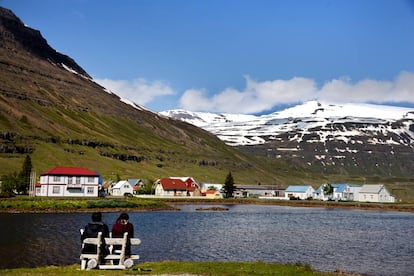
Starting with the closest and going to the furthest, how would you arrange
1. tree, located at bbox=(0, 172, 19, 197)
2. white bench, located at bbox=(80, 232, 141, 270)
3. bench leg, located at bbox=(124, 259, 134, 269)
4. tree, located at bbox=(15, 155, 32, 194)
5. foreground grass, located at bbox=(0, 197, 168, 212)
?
1. white bench, located at bbox=(80, 232, 141, 270)
2. bench leg, located at bbox=(124, 259, 134, 269)
3. foreground grass, located at bbox=(0, 197, 168, 212)
4. tree, located at bbox=(0, 172, 19, 197)
5. tree, located at bbox=(15, 155, 32, 194)

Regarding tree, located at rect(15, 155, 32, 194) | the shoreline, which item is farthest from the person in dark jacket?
tree, located at rect(15, 155, 32, 194)

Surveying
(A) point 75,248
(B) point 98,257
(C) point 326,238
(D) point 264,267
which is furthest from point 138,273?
(C) point 326,238

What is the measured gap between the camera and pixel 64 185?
15438cm

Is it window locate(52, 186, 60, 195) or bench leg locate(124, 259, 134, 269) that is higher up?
window locate(52, 186, 60, 195)

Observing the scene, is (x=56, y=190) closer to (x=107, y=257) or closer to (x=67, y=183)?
(x=67, y=183)

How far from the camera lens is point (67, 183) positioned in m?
154

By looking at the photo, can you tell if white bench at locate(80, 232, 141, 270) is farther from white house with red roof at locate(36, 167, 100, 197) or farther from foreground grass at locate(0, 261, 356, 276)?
white house with red roof at locate(36, 167, 100, 197)

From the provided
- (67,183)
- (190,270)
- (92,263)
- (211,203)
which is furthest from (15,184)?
(92,263)

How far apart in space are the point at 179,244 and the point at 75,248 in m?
10.2

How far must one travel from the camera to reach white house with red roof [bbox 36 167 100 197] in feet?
498

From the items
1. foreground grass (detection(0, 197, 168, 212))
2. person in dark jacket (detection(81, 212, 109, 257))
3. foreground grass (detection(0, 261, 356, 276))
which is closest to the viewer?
foreground grass (detection(0, 261, 356, 276))

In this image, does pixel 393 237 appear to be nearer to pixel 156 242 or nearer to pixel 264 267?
pixel 156 242

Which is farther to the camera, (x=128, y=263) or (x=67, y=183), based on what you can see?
(x=67, y=183)

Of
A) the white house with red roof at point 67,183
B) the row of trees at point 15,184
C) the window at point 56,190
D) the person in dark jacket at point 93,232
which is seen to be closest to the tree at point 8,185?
the row of trees at point 15,184
